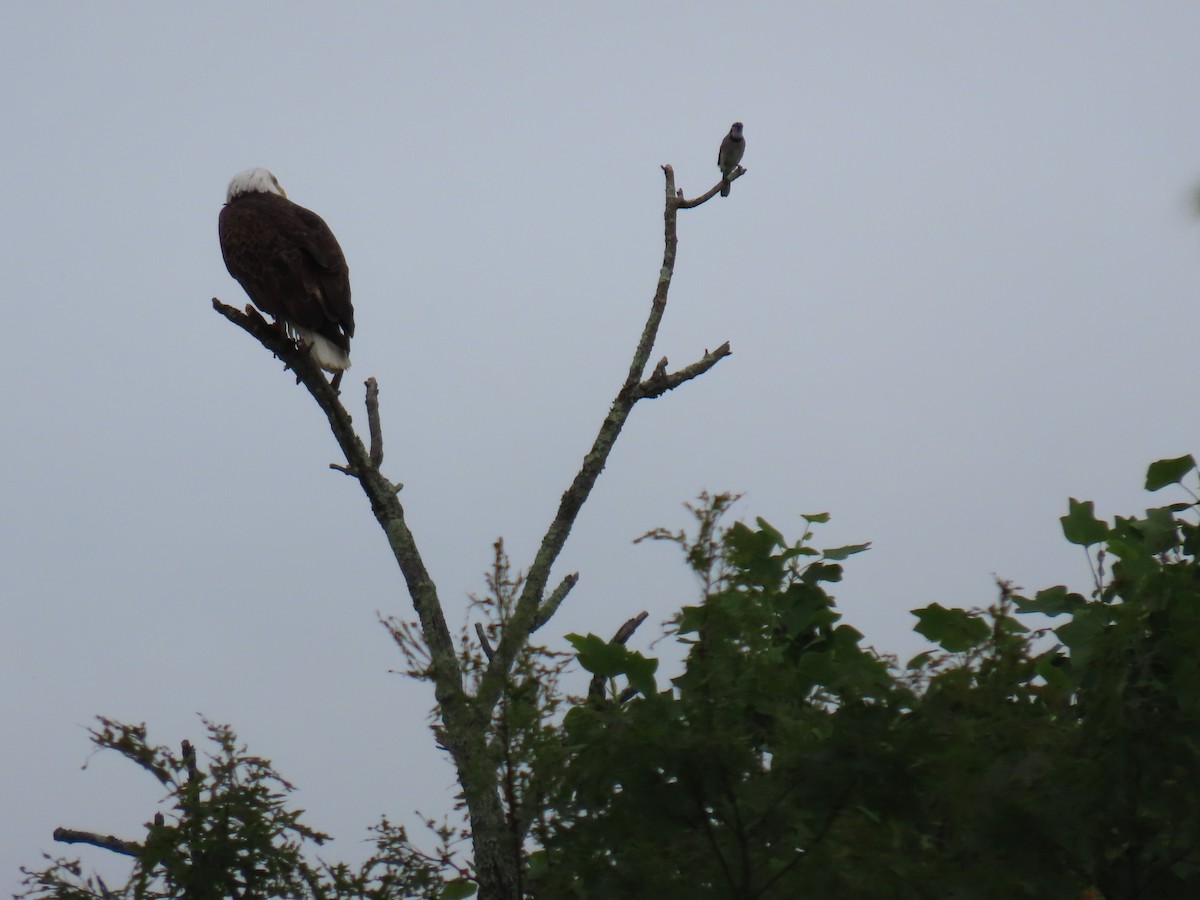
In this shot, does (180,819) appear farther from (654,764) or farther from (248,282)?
(248,282)

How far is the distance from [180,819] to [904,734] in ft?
5.13

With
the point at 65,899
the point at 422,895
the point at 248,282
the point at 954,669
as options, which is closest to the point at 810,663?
the point at 954,669

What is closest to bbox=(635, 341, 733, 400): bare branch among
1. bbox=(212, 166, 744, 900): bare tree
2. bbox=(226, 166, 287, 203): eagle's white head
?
bbox=(212, 166, 744, 900): bare tree

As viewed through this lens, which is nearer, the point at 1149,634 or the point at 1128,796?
the point at 1128,796

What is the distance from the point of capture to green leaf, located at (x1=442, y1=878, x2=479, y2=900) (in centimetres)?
270

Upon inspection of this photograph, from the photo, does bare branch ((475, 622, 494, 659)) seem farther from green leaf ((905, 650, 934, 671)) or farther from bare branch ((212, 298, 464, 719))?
bare branch ((212, 298, 464, 719))

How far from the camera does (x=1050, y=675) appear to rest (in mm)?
2799

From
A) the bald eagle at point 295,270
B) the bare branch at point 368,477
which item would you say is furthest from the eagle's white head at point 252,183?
the bare branch at point 368,477

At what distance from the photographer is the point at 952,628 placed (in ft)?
8.11

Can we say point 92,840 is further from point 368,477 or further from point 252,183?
point 252,183

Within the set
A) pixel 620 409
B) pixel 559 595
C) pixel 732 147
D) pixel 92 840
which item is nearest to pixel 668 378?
pixel 620 409

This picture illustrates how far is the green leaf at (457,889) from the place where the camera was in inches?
106

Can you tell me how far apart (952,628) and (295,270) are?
576 centimetres

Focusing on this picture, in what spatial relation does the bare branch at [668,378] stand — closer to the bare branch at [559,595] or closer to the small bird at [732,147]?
the bare branch at [559,595]
